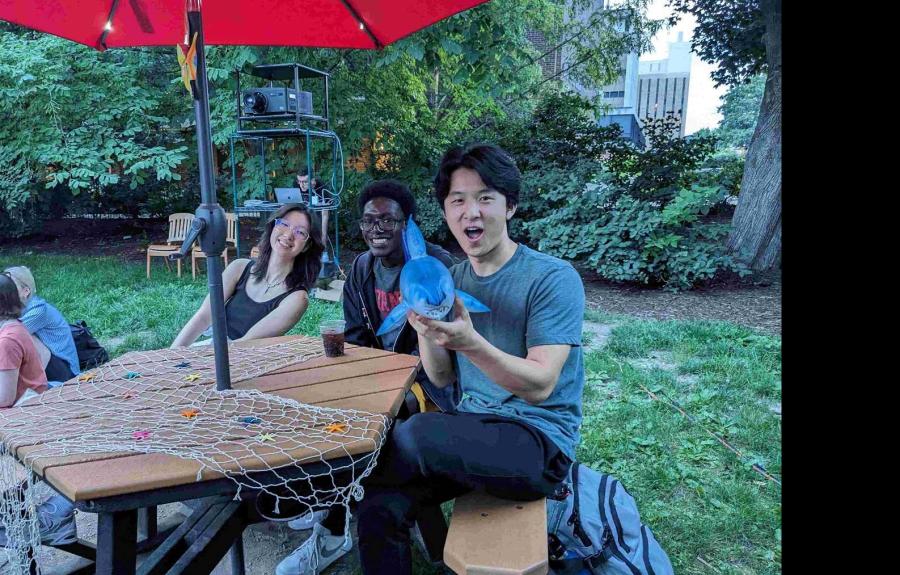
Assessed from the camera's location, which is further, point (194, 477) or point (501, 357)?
point (501, 357)

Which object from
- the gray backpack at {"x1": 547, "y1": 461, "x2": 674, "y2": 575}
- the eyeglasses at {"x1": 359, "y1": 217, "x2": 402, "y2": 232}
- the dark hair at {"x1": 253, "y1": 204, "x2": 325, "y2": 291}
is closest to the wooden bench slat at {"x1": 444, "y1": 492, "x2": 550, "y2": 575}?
the gray backpack at {"x1": 547, "y1": 461, "x2": 674, "y2": 575}

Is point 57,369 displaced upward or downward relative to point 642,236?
downward

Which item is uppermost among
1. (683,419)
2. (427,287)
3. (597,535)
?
(427,287)

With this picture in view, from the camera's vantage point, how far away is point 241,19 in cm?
253

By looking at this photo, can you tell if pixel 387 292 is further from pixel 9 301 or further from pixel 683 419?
pixel 683 419

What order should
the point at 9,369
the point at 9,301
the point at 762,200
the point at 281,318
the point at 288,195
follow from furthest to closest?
the point at 762,200 < the point at 288,195 < the point at 281,318 < the point at 9,301 < the point at 9,369

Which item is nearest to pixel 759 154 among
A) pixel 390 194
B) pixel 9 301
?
pixel 390 194

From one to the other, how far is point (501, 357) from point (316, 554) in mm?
1306

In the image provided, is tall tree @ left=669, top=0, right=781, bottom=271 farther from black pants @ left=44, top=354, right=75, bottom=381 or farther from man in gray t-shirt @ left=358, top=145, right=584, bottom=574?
black pants @ left=44, top=354, right=75, bottom=381

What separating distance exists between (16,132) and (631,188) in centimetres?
830

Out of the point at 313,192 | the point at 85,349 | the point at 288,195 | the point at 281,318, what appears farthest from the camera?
the point at 313,192

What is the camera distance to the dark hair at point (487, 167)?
6.36ft
